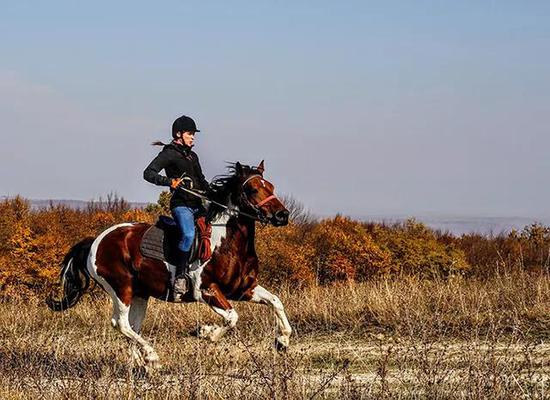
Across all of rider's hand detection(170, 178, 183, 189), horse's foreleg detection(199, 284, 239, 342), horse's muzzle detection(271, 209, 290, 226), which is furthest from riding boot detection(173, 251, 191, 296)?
horse's muzzle detection(271, 209, 290, 226)

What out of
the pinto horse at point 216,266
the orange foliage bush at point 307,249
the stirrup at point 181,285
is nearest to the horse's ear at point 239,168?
the pinto horse at point 216,266

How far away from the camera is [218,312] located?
10883mm

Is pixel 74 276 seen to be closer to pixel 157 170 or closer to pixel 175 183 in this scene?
pixel 157 170

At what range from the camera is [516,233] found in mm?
44125

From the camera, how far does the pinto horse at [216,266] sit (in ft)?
35.9

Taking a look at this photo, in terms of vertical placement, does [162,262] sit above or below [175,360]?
above

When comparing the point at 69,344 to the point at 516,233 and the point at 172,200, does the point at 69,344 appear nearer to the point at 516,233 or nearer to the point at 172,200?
the point at 172,200

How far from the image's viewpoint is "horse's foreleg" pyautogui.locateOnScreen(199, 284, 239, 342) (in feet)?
34.7

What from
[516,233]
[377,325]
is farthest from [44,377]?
[516,233]

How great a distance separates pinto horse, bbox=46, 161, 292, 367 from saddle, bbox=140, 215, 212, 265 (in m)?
0.08

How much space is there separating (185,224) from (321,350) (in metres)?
2.95

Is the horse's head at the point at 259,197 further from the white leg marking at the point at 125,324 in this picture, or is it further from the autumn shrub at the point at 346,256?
the autumn shrub at the point at 346,256

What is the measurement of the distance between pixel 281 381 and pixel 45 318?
1073 centimetres

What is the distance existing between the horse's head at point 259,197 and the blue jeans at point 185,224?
2.07 feet
